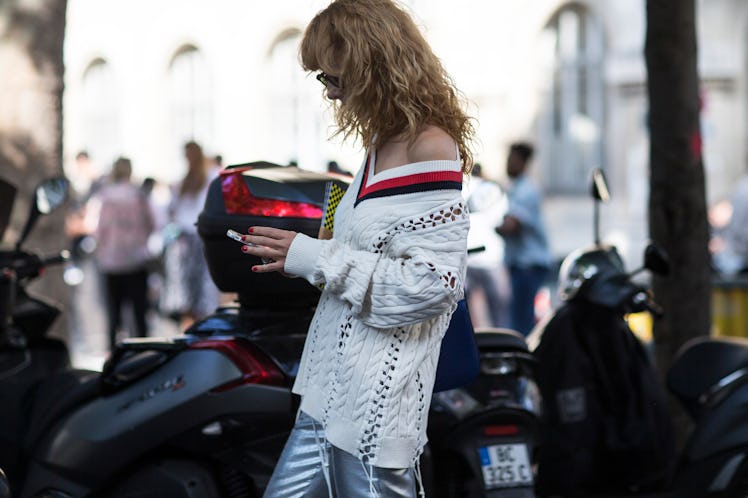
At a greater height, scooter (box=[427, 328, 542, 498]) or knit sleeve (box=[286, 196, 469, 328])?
knit sleeve (box=[286, 196, 469, 328])

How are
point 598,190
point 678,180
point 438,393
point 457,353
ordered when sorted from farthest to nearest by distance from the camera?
point 678,180
point 598,190
point 438,393
point 457,353

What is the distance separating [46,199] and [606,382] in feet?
6.90

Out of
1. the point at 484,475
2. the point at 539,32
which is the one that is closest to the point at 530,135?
the point at 539,32

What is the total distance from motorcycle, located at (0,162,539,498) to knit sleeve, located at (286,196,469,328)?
0.80 meters

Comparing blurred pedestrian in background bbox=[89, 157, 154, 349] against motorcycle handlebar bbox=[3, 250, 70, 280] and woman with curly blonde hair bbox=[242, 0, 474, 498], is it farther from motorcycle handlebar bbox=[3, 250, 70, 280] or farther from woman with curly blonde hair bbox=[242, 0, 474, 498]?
woman with curly blonde hair bbox=[242, 0, 474, 498]

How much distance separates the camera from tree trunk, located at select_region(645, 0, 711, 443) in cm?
552

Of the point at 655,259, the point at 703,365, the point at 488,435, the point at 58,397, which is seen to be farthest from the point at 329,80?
the point at 703,365

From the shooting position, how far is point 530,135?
746 inches

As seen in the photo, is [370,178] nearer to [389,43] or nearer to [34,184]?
[389,43]

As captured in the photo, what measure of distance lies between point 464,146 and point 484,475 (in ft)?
3.73

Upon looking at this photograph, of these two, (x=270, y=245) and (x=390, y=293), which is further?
(x=270, y=245)

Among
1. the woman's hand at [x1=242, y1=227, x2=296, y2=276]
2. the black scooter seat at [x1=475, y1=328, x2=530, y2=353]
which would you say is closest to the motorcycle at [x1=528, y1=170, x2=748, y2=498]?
the black scooter seat at [x1=475, y1=328, x2=530, y2=353]

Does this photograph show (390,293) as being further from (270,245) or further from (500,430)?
(500,430)

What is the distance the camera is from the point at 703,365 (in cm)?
420
